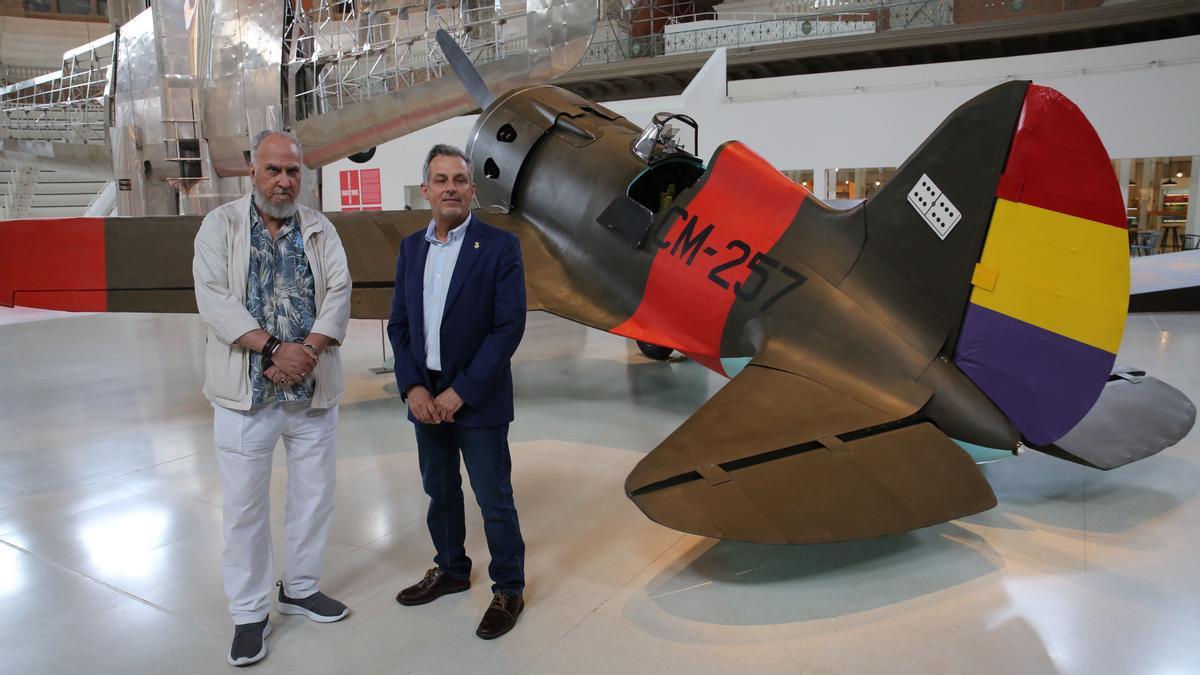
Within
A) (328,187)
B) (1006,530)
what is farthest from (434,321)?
(328,187)

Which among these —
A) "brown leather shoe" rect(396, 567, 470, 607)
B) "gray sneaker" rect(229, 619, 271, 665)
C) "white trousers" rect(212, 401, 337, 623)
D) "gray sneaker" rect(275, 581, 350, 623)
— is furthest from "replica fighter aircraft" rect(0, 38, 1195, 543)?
"gray sneaker" rect(229, 619, 271, 665)

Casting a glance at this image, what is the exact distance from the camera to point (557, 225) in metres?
5.76

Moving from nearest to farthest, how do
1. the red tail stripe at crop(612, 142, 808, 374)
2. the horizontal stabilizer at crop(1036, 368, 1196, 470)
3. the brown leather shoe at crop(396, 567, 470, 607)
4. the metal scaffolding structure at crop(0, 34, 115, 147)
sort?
the brown leather shoe at crop(396, 567, 470, 607)
the horizontal stabilizer at crop(1036, 368, 1196, 470)
the red tail stripe at crop(612, 142, 808, 374)
the metal scaffolding structure at crop(0, 34, 115, 147)

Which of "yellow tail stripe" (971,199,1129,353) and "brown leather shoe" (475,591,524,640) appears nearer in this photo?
"brown leather shoe" (475,591,524,640)

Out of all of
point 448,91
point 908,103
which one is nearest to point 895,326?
point 448,91

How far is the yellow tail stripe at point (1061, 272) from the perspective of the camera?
302 centimetres

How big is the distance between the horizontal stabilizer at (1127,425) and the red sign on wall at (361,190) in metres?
15.5

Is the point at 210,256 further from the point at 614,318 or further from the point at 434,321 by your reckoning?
the point at 614,318

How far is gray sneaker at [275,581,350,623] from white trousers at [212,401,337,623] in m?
0.03

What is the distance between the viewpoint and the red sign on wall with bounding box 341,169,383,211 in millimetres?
17344

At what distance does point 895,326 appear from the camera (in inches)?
137

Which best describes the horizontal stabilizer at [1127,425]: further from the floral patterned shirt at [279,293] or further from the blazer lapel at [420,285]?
the floral patterned shirt at [279,293]

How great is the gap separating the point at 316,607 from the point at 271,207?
5.07 feet

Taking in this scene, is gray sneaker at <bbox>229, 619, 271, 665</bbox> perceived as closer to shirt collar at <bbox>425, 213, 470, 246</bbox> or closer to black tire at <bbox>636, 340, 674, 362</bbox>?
shirt collar at <bbox>425, 213, 470, 246</bbox>
